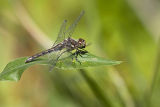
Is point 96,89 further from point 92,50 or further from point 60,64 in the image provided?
point 92,50

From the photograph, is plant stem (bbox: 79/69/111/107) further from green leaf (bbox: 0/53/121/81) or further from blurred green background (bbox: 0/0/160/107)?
green leaf (bbox: 0/53/121/81)

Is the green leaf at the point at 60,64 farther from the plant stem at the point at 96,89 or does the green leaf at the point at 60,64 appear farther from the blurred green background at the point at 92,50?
the blurred green background at the point at 92,50

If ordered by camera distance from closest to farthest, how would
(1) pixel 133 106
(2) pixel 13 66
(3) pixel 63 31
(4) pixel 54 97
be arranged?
(2) pixel 13 66 → (3) pixel 63 31 → (1) pixel 133 106 → (4) pixel 54 97

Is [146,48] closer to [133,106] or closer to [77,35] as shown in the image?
[77,35]

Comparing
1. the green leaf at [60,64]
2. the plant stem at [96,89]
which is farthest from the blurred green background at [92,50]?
the green leaf at [60,64]

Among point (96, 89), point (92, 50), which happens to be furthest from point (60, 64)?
point (92, 50)

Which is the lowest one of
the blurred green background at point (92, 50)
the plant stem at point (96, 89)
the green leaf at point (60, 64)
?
the green leaf at point (60, 64)

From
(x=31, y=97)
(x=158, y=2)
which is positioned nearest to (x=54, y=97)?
(x=31, y=97)

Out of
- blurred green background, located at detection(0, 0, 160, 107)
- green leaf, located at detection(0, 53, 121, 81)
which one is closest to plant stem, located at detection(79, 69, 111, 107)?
blurred green background, located at detection(0, 0, 160, 107)
